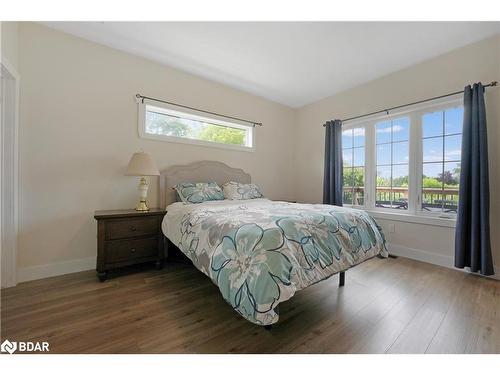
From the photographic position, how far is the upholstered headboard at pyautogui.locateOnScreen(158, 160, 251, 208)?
285cm

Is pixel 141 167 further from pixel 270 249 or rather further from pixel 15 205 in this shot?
pixel 270 249

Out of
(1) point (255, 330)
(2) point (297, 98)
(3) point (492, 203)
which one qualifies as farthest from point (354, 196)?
(1) point (255, 330)

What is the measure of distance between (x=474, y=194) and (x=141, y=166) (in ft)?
11.5

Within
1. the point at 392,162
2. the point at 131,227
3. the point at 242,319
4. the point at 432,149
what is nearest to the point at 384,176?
the point at 392,162

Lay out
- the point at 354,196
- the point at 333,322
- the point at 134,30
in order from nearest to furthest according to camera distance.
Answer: the point at 333,322, the point at 134,30, the point at 354,196

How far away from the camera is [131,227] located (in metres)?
2.25

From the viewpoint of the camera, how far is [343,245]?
168cm

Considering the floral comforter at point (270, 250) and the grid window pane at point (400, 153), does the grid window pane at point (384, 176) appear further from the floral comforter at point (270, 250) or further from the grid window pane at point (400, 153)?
the floral comforter at point (270, 250)

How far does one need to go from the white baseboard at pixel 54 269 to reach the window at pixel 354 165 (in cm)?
371

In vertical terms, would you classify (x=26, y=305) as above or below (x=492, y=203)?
below

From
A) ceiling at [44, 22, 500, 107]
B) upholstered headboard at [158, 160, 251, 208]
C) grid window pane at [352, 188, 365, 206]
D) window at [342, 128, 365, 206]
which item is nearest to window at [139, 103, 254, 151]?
upholstered headboard at [158, 160, 251, 208]

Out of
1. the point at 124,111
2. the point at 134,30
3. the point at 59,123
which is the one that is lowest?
the point at 59,123
